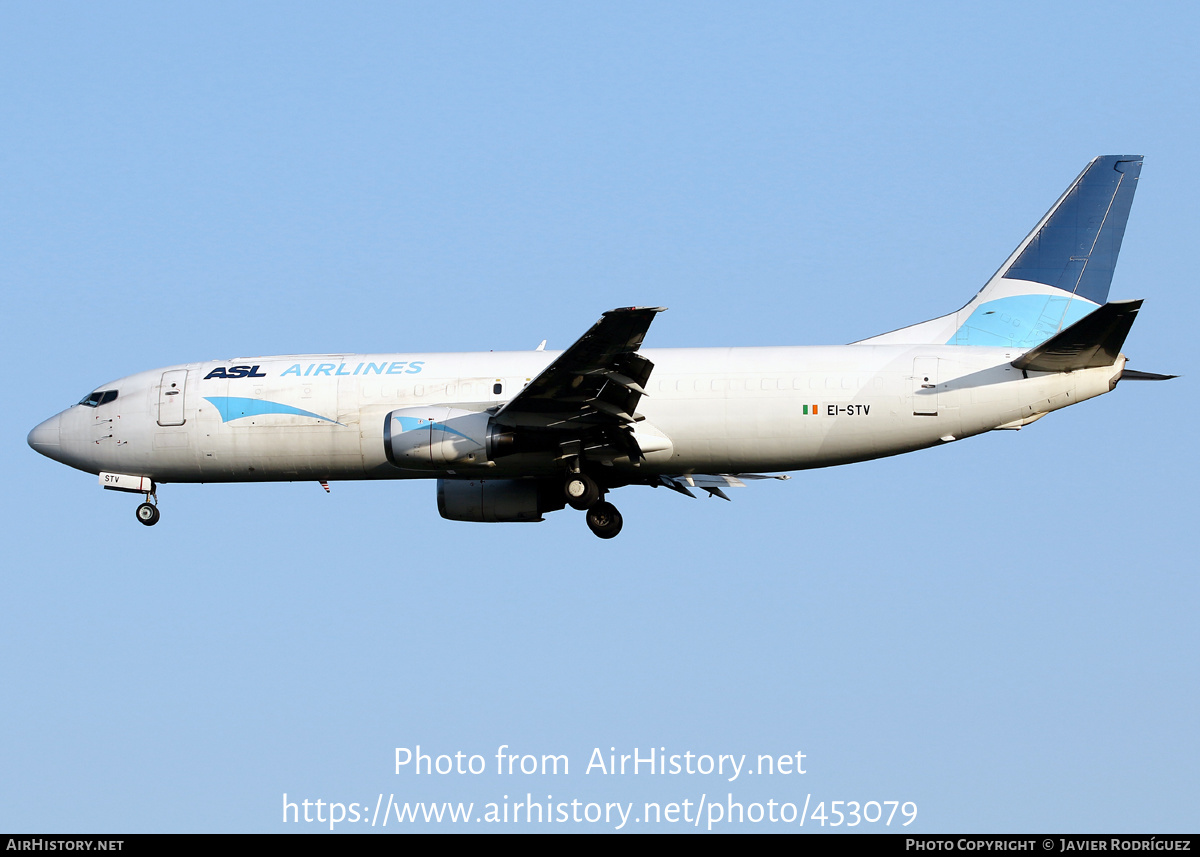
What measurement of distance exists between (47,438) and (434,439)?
10.2m

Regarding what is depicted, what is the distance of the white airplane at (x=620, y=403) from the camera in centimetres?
2667

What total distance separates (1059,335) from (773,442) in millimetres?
5616

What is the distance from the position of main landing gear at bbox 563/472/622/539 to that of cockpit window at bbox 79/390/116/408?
414 inches

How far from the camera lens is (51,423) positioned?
3164 cm

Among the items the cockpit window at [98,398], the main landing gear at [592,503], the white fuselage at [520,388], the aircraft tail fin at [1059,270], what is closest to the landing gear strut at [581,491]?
the main landing gear at [592,503]

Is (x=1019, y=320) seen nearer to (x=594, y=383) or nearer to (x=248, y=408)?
(x=594, y=383)

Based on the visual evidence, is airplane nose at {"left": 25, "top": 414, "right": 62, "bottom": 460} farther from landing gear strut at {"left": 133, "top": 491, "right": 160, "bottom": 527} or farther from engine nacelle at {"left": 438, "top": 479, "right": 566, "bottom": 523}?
engine nacelle at {"left": 438, "top": 479, "right": 566, "bottom": 523}

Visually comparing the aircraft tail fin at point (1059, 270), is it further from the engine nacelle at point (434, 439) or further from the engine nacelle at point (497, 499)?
the engine nacelle at point (434, 439)

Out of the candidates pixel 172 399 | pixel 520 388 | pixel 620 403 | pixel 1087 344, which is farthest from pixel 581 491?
pixel 1087 344

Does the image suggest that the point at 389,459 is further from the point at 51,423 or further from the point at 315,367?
the point at 51,423

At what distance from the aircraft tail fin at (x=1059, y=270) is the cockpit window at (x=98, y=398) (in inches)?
646
